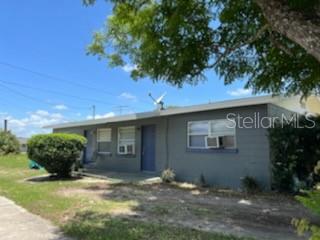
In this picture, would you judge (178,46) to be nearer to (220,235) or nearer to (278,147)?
(220,235)

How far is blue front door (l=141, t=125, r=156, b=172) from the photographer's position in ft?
57.3

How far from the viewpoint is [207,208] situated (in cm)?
945

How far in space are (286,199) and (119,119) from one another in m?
9.61

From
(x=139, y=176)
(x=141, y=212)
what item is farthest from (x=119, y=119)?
(x=141, y=212)

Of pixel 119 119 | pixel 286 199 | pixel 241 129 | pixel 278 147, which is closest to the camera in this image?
pixel 286 199

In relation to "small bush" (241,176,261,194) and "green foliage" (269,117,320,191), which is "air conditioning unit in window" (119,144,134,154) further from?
"green foliage" (269,117,320,191)

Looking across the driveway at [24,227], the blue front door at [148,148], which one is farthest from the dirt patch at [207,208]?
the blue front door at [148,148]

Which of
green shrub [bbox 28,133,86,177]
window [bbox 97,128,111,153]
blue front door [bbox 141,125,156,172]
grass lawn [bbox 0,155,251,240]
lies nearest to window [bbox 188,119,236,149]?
blue front door [bbox 141,125,156,172]

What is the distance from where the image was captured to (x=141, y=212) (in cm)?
862

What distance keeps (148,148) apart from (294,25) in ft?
46.9

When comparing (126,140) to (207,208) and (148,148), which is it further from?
(207,208)

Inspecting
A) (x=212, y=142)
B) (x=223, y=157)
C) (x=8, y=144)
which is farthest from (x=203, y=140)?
(x=8, y=144)

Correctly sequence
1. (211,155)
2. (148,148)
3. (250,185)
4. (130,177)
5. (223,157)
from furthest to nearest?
1. (148,148)
2. (130,177)
3. (211,155)
4. (223,157)
5. (250,185)

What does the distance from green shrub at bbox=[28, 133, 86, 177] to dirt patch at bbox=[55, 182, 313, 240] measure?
79.1 inches
